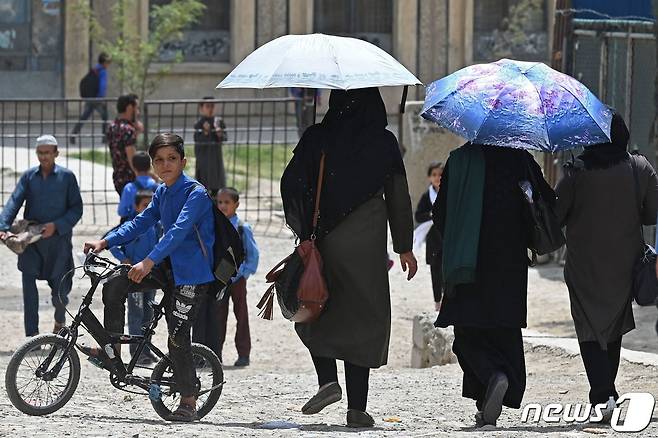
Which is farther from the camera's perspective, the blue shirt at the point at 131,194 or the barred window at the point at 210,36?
the barred window at the point at 210,36

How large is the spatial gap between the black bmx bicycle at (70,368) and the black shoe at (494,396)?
139 centimetres

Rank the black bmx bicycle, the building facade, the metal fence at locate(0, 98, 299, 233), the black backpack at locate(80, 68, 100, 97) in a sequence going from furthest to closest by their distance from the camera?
the building facade
the black backpack at locate(80, 68, 100, 97)
the metal fence at locate(0, 98, 299, 233)
the black bmx bicycle

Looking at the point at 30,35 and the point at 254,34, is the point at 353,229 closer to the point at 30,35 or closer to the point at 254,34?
the point at 30,35

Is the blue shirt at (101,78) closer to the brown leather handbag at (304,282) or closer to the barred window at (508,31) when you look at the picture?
the barred window at (508,31)

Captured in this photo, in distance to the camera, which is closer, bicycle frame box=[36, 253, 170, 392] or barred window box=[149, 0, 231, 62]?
bicycle frame box=[36, 253, 170, 392]

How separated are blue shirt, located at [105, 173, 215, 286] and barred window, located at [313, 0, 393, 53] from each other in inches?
947

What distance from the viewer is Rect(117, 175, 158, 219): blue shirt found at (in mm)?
10516

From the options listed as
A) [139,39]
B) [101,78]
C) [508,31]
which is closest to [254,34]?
[139,39]

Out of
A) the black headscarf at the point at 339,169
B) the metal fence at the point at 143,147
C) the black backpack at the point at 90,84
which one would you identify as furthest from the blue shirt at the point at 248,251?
the black backpack at the point at 90,84

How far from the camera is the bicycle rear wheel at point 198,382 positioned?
25.6 feet

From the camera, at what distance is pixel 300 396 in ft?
29.8

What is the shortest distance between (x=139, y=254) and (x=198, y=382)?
2.37 meters

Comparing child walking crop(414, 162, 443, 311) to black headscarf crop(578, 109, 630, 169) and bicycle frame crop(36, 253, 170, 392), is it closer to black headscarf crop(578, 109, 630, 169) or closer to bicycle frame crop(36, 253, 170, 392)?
black headscarf crop(578, 109, 630, 169)

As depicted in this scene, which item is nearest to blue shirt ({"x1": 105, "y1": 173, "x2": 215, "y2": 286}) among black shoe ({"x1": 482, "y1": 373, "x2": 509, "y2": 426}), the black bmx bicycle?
the black bmx bicycle
